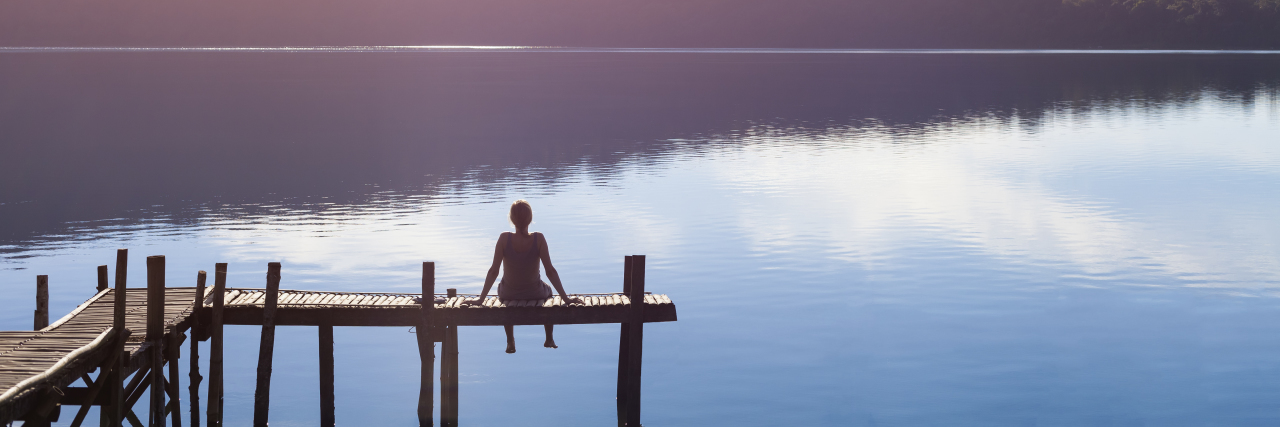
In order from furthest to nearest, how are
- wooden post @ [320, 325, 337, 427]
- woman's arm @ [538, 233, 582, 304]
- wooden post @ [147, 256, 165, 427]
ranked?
wooden post @ [320, 325, 337, 427], woman's arm @ [538, 233, 582, 304], wooden post @ [147, 256, 165, 427]

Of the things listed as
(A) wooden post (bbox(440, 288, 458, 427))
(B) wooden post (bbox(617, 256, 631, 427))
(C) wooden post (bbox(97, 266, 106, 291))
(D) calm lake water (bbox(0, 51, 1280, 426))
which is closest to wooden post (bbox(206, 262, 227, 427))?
(C) wooden post (bbox(97, 266, 106, 291))

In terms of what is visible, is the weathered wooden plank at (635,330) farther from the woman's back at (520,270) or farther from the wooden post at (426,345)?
the wooden post at (426,345)

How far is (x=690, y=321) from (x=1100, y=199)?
20527 mm

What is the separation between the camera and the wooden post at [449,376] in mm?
14656

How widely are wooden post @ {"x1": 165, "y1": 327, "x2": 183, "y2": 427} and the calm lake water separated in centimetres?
227

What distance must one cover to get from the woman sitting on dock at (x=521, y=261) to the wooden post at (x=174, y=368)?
3226 millimetres

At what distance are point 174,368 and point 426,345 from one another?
110 inches

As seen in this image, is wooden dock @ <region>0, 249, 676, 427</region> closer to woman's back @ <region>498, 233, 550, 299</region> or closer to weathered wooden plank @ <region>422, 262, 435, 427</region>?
weathered wooden plank @ <region>422, 262, 435, 427</region>

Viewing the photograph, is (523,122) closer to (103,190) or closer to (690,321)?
(103,190)

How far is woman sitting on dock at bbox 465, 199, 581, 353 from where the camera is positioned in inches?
537

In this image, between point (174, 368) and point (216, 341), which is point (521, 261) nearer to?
point (216, 341)

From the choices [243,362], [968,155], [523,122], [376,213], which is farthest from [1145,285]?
[523,122]

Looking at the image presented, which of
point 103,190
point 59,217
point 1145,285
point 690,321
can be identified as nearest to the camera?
point 690,321

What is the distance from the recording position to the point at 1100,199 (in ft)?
122
